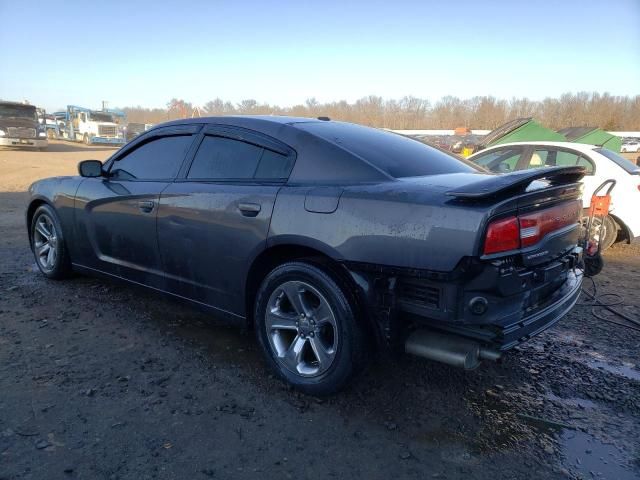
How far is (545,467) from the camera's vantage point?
2275 millimetres

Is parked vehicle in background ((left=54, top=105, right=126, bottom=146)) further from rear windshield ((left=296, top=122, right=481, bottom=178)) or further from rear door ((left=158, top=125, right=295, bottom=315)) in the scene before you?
rear windshield ((left=296, top=122, right=481, bottom=178))

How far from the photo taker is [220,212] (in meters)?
3.13

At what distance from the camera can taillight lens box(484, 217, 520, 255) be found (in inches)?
88.1

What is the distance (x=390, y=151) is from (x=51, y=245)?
346cm

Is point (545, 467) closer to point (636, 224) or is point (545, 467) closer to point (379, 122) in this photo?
point (636, 224)

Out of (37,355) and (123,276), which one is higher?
(123,276)

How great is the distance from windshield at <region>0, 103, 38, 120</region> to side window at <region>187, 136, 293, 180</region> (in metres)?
26.7

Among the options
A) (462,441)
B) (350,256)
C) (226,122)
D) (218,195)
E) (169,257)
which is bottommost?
(462,441)

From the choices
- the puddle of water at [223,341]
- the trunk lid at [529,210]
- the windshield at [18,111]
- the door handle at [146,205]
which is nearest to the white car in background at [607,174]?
the trunk lid at [529,210]

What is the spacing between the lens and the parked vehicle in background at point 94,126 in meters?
37.5

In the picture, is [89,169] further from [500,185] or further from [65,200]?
[500,185]

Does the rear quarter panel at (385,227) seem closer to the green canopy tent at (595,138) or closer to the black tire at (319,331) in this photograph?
the black tire at (319,331)

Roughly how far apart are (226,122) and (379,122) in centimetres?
8685

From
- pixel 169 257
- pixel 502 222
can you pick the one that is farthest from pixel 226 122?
pixel 502 222
